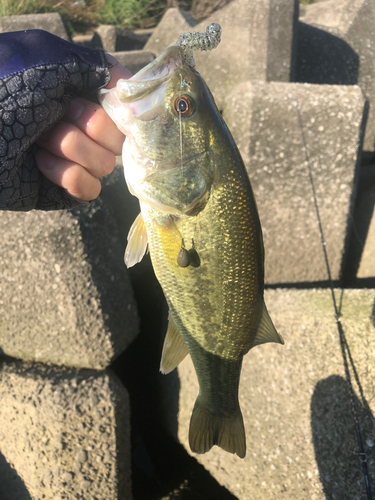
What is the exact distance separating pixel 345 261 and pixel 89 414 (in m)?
2.65

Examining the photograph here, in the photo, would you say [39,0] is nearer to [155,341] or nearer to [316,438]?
[155,341]

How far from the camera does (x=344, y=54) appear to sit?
13.2ft

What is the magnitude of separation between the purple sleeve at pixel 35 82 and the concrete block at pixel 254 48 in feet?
8.57

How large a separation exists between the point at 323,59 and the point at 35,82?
395cm

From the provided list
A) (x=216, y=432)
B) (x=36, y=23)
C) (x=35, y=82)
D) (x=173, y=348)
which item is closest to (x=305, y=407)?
(x=216, y=432)

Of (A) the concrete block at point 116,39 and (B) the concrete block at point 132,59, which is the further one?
(A) the concrete block at point 116,39

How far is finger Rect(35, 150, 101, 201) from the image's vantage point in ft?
4.92

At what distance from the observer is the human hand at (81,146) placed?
142 cm

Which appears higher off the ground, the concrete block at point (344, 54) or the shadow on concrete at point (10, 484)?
the concrete block at point (344, 54)

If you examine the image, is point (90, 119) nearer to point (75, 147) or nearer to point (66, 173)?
point (75, 147)

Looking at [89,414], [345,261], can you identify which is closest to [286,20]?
[345,261]

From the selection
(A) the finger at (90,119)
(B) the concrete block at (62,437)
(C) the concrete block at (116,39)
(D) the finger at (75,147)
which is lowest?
(B) the concrete block at (62,437)

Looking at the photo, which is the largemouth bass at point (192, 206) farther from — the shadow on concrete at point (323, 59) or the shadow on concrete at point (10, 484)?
the shadow on concrete at point (323, 59)

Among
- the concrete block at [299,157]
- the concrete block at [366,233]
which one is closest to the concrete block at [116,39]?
the concrete block at [299,157]
